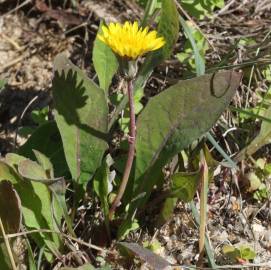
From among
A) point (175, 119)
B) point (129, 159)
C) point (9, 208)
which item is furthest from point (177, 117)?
point (9, 208)

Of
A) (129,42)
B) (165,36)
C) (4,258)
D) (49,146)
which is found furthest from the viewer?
(49,146)

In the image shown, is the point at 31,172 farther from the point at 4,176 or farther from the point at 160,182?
the point at 160,182

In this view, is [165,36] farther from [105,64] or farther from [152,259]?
[152,259]

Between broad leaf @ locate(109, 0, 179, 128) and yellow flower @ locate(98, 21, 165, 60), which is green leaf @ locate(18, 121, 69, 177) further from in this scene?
yellow flower @ locate(98, 21, 165, 60)

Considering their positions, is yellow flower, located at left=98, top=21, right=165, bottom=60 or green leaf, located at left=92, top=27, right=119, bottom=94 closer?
yellow flower, located at left=98, top=21, right=165, bottom=60

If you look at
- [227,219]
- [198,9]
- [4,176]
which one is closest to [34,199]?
[4,176]

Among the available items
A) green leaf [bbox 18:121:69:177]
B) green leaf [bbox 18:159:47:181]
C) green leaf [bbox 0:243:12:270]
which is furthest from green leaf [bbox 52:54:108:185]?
green leaf [bbox 0:243:12:270]
